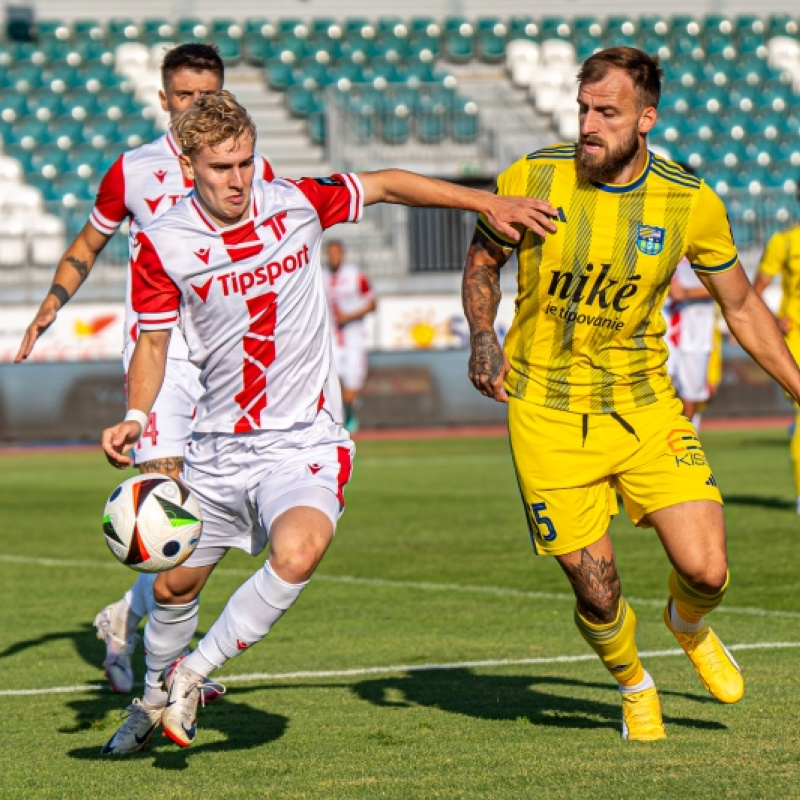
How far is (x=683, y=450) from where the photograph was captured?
5.73 meters

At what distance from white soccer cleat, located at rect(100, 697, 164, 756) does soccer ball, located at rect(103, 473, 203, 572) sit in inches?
24.3

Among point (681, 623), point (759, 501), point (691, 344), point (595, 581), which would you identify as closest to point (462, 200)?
point (595, 581)

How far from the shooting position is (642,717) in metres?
5.57

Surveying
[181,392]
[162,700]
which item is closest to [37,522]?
[181,392]

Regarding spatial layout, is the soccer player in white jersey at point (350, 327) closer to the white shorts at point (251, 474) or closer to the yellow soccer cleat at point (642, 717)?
the white shorts at point (251, 474)

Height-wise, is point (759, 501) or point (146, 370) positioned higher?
point (146, 370)

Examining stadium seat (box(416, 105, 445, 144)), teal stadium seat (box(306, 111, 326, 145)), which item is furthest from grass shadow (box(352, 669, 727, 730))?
teal stadium seat (box(306, 111, 326, 145))

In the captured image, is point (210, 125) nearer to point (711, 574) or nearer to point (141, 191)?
point (141, 191)

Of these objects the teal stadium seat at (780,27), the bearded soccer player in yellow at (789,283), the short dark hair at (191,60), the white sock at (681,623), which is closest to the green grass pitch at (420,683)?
the white sock at (681,623)

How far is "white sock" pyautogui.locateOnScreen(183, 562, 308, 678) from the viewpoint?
511cm

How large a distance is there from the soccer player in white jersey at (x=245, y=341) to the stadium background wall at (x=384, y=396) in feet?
51.4

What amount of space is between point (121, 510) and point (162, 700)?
0.80 meters

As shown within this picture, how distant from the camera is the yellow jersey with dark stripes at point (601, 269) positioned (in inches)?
222

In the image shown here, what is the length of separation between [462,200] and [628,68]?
0.72 metres
